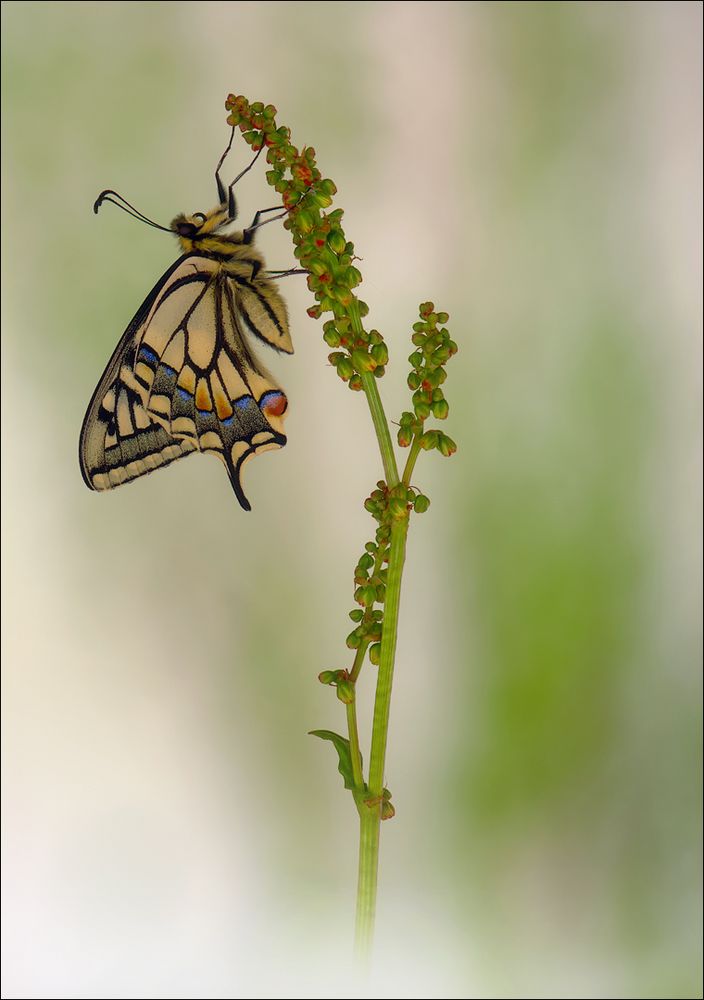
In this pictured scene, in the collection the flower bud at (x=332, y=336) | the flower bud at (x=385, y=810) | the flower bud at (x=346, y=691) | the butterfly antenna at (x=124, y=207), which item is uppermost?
the butterfly antenna at (x=124, y=207)

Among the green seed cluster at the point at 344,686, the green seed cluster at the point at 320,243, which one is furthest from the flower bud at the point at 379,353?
the green seed cluster at the point at 344,686

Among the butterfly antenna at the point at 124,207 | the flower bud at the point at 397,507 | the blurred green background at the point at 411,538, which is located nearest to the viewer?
the flower bud at the point at 397,507

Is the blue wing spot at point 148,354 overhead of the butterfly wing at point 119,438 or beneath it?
overhead

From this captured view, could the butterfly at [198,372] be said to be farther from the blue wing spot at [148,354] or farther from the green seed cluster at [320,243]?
the green seed cluster at [320,243]

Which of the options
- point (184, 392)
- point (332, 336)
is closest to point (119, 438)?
point (184, 392)

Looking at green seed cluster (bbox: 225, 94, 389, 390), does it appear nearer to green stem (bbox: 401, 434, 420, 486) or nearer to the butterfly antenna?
green stem (bbox: 401, 434, 420, 486)

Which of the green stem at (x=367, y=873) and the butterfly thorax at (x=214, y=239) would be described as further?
the butterfly thorax at (x=214, y=239)

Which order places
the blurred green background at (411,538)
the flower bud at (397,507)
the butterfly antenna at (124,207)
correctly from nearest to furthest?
the flower bud at (397,507)
the butterfly antenna at (124,207)
the blurred green background at (411,538)

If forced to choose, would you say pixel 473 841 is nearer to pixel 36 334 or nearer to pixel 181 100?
pixel 36 334
